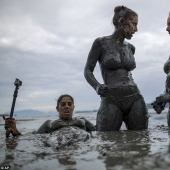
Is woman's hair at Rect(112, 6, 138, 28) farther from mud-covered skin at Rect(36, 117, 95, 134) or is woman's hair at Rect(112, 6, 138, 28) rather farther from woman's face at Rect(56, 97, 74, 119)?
mud-covered skin at Rect(36, 117, 95, 134)

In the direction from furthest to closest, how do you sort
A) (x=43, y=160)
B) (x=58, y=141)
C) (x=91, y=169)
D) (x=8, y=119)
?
(x=8, y=119) < (x=58, y=141) < (x=43, y=160) < (x=91, y=169)

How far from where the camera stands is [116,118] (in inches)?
171

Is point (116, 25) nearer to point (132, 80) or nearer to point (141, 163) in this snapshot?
point (132, 80)

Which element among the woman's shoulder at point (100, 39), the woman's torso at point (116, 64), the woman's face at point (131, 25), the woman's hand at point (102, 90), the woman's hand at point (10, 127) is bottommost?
the woman's hand at point (10, 127)

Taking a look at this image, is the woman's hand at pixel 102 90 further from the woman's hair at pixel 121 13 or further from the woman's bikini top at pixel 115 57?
the woman's hair at pixel 121 13

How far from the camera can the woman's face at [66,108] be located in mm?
4797

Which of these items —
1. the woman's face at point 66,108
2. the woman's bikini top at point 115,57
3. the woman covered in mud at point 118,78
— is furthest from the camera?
the woman's face at point 66,108

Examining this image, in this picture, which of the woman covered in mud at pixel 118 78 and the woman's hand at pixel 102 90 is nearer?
the woman's hand at pixel 102 90

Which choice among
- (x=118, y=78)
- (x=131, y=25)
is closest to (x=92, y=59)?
(x=118, y=78)

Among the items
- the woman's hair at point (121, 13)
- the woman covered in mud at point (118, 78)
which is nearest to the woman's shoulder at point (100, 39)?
the woman covered in mud at point (118, 78)

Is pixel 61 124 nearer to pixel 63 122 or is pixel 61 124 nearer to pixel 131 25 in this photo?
pixel 63 122

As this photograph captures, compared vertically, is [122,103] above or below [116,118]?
above

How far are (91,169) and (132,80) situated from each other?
2983 millimetres

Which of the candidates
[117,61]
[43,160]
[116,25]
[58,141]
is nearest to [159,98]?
[117,61]
